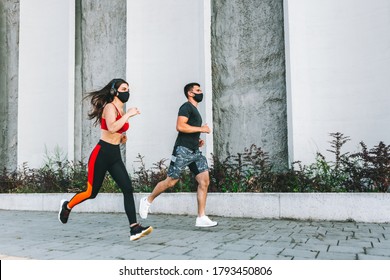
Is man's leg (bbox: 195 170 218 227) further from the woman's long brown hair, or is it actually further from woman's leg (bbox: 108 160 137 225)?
the woman's long brown hair

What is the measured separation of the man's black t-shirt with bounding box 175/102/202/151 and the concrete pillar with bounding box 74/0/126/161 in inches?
211

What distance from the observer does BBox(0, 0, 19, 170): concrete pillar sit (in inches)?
511

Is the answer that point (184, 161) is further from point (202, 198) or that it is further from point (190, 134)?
point (202, 198)

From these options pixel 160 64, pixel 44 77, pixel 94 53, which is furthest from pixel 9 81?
pixel 160 64

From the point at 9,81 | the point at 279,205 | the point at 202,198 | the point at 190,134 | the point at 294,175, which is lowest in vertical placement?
→ the point at 279,205

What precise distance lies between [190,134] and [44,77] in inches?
296

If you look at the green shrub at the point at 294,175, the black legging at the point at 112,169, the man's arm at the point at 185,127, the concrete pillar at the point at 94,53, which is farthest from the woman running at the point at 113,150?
the concrete pillar at the point at 94,53

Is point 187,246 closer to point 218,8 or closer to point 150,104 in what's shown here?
point 150,104

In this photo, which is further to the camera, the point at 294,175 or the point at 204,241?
the point at 294,175

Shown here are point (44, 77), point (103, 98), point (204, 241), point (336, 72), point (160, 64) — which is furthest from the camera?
point (44, 77)

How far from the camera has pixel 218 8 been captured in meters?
8.98

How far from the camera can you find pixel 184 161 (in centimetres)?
571

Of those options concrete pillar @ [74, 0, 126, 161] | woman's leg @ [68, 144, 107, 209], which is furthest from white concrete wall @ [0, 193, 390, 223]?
concrete pillar @ [74, 0, 126, 161]

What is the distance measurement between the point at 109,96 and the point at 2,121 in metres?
9.69
